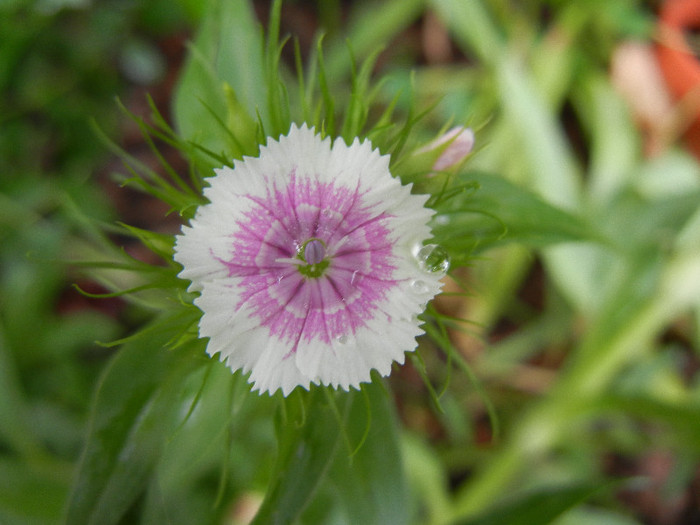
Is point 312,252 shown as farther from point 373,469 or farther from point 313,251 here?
point 373,469

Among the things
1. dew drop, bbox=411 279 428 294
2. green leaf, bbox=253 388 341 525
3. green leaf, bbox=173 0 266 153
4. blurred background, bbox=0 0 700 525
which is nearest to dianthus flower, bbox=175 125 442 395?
dew drop, bbox=411 279 428 294

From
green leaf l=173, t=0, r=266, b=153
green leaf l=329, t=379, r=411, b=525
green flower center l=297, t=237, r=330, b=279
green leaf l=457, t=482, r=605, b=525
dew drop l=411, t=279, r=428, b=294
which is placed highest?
green leaf l=173, t=0, r=266, b=153

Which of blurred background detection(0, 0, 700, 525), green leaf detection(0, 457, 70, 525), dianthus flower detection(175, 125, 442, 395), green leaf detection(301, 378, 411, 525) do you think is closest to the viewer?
dianthus flower detection(175, 125, 442, 395)

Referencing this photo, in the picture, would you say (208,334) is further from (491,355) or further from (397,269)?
(491,355)

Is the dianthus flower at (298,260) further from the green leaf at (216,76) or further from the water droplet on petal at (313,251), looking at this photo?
the green leaf at (216,76)

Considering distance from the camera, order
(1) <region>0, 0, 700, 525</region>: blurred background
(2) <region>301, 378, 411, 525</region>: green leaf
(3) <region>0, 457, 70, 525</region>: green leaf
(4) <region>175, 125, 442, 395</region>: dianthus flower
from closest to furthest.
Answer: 1. (4) <region>175, 125, 442, 395</region>: dianthus flower
2. (2) <region>301, 378, 411, 525</region>: green leaf
3. (3) <region>0, 457, 70, 525</region>: green leaf
4. (1) <region>0, 0, 700, 525</region>: blurred background

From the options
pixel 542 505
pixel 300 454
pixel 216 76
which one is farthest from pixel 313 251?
pixel 542 505

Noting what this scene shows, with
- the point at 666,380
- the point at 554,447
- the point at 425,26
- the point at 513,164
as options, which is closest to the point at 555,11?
the point at 425,26

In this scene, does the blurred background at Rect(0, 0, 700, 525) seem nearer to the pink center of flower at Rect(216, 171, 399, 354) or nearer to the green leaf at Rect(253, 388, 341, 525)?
the green leaf at Rect(253, 388, 341, 525)

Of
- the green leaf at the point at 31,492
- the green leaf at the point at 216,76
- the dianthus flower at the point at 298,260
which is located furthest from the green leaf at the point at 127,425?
the green leaf at the point at 31,492
